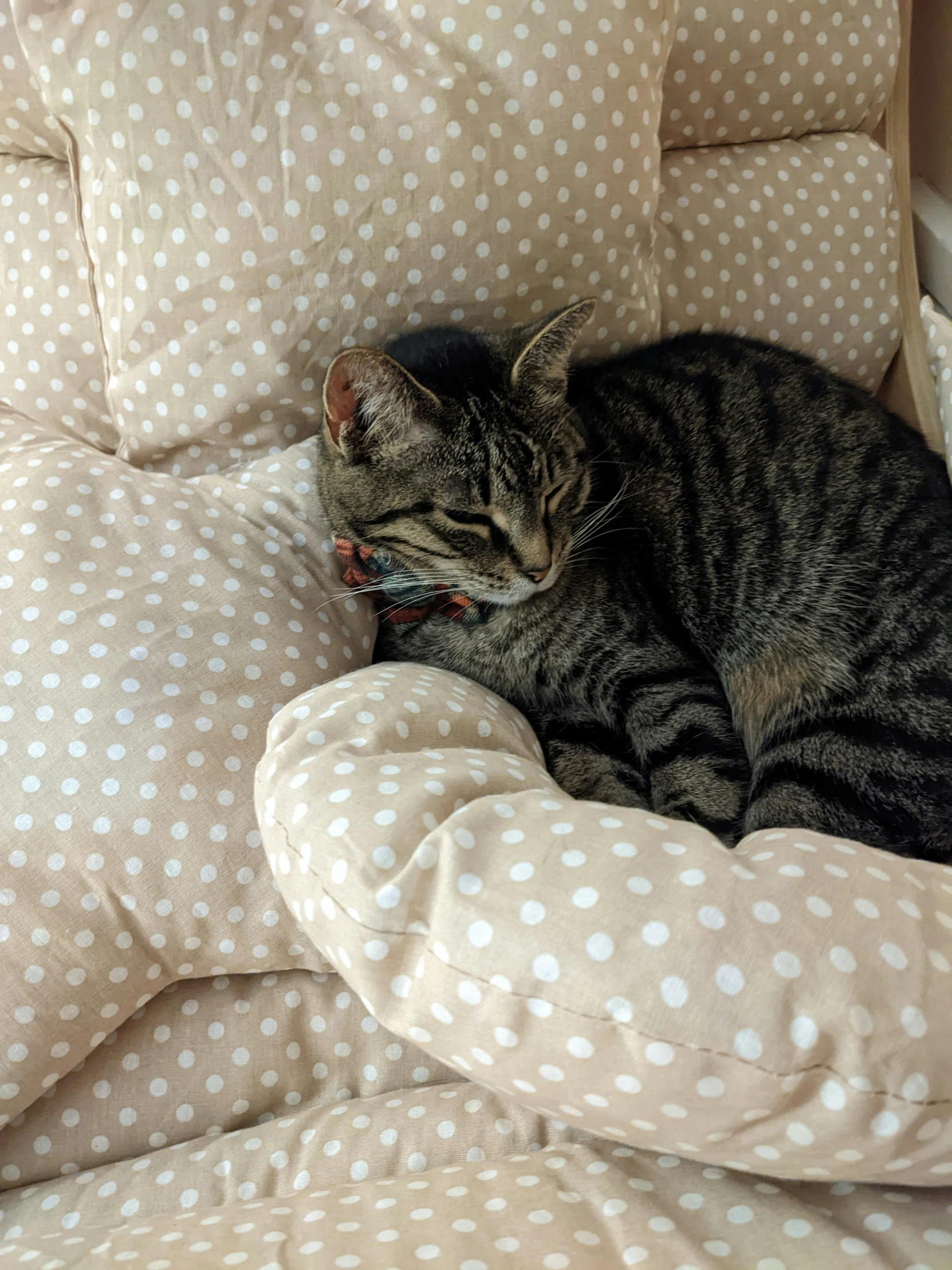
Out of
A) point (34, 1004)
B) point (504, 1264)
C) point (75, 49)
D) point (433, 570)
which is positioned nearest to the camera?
point (504, 1264)

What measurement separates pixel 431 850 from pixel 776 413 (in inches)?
30.5

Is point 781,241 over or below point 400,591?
over

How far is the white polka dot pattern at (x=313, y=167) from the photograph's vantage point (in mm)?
919

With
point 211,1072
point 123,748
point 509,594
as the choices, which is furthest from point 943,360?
point 211,1072

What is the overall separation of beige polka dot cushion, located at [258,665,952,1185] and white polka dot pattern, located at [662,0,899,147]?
108 cm

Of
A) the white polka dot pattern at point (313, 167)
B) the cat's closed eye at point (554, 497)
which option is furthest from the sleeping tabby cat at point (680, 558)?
the white polka dot pattern at point (313, 167)

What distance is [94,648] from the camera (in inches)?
33.0

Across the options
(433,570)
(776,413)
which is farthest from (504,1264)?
(776,413)

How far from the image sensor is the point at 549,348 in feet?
3.25

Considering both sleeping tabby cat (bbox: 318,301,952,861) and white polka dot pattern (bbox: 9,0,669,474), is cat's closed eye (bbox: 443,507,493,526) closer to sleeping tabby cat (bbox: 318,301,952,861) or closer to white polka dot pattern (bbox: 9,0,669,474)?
sleeping tabby cat (bbox: 318,301,952,861)

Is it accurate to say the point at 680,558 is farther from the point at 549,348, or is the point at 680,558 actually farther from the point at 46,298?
the point at 46,298

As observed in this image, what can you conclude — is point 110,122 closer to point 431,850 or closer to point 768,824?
point 431,850

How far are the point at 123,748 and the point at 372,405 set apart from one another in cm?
44

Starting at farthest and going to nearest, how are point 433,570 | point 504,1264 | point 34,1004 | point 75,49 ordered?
point 433,570, point 75,49, point 34,1004, point 504,1264
